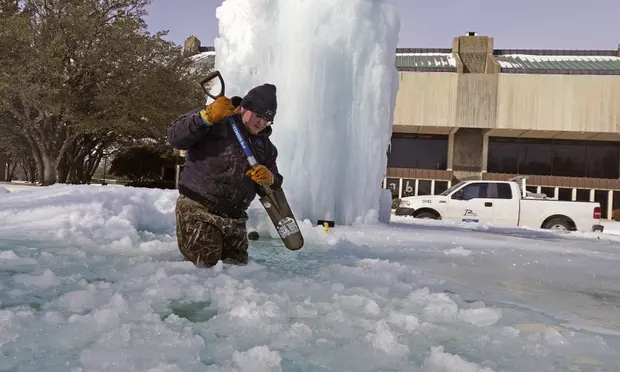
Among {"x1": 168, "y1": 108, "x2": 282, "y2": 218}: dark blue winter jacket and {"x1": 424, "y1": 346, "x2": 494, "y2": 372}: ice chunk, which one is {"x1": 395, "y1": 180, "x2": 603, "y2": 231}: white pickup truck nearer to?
{"x1": 168, "y1": 108, "x2": 282, "y2": 218}: dark blue winter jacket

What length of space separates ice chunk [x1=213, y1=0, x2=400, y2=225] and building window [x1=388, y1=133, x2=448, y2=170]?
22235mm

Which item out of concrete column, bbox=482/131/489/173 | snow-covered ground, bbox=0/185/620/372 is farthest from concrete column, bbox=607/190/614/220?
snow-covered ground, bbox=0/185/620/372

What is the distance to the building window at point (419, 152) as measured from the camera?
3200cm

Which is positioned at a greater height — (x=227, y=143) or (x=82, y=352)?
(x=227, y=143)

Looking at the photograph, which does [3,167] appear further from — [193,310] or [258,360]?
[258,360]

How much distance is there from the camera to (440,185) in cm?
3153

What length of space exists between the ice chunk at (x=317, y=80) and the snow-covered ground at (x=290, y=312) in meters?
3.76

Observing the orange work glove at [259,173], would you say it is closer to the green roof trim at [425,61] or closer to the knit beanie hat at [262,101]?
the knit beanie hat at [262,101]

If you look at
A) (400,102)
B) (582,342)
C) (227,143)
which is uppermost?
(400,102)

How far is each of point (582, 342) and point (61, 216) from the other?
6589 mm

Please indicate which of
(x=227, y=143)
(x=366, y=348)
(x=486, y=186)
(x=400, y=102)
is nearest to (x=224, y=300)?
(x=366, y=348)

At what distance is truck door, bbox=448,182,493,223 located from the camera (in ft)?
47.6

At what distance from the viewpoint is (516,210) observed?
14.5 metres

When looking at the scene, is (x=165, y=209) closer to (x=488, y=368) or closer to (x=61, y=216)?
(x=61, y=216)
